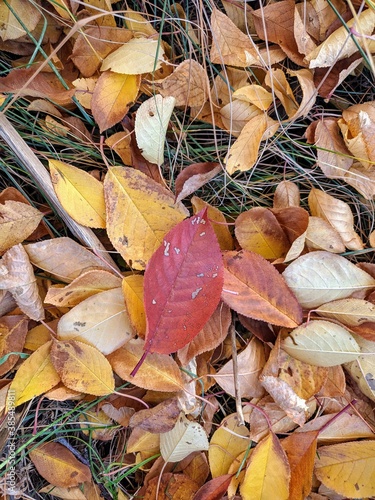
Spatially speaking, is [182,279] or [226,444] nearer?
[182,279]

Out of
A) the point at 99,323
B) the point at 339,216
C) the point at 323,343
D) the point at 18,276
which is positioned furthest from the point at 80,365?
the point at 339,216

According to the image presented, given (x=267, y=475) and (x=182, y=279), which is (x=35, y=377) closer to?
(x=182, y=279)

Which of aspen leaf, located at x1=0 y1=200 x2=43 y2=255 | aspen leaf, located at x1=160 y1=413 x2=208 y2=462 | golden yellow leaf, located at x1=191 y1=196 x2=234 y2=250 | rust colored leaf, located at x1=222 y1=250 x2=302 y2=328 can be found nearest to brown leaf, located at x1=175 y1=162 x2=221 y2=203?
golden yellow leaf, located at x1=191 y1=196 x2=234 y2=250

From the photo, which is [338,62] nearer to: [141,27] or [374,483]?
A: [141,27]

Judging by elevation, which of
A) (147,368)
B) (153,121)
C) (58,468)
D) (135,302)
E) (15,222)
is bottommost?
(58,468)

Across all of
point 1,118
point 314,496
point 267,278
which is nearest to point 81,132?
point 1,118

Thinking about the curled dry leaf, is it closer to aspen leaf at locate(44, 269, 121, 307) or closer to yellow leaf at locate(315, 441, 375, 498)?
aspen leaf at locate(44, 269, 121, 307)

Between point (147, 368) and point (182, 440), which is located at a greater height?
point (147, 368)
